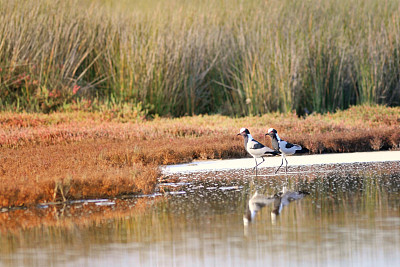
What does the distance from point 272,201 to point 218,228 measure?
5.16ft

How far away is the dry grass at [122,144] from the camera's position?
7961mm

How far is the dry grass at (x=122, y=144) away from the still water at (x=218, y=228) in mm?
253

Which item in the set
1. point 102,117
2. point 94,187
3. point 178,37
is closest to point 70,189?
point 94,187

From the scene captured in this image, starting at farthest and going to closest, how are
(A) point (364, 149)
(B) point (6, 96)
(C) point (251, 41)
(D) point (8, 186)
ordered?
1. (C) point (251, 41)
2. (B) point (6, 96)
3. (A) point (364, 149)
4. (D) point (8, 186)

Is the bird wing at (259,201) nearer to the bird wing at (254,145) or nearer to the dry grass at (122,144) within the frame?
the dry grass at (122,144)

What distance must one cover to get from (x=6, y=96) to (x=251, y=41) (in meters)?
6.45

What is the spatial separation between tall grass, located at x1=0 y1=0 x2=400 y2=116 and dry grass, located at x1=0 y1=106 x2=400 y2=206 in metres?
1.57

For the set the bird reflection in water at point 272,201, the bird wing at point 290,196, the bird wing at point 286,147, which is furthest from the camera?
the bird wing at point 286,147

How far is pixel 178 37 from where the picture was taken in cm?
1895

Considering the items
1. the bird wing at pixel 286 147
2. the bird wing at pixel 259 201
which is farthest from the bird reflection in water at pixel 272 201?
the bird wing at pixel 286 147

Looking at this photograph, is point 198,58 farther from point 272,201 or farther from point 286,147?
point 272,201

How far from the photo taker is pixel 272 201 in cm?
759

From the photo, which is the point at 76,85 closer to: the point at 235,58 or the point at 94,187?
the point at 235,58

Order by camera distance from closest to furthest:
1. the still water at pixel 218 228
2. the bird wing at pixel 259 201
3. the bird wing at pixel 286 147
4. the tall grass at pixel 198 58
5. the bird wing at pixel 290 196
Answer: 1. the still water at pixel 218 228
2. the bird wing at pixel 259 201
3. the bird wing at pixel 290 196
4. the bird wing at pixel 286 147
5. the tall grass at pixel 198 58
